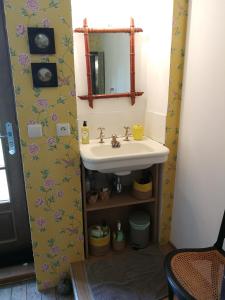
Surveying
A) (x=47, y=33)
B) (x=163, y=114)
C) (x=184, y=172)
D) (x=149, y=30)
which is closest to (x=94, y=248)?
(x=184, y=172)

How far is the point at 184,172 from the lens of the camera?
73.2 inches

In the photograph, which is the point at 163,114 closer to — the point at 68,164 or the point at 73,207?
the point at 68,164

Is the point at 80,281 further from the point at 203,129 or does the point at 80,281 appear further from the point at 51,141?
the point at 203,129

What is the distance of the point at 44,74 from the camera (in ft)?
4.71

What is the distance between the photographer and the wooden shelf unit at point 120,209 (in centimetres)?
187

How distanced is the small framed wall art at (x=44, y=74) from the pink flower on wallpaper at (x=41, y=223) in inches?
36.0

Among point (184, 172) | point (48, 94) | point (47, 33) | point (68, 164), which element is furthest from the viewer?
point (184, 172)

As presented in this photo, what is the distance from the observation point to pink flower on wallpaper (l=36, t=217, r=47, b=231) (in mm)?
1704

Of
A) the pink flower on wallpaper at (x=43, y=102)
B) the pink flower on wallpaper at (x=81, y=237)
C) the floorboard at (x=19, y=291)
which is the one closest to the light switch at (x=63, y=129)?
the pink flower on wallpaper at (x=43, y=102)

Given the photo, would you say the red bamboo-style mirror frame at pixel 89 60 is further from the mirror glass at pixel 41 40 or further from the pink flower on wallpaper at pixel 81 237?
the pink flower on wallpaper at pixel 81 237

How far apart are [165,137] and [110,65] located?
727 mm

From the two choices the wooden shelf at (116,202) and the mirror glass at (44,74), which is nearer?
the mirror glass at (44,74)

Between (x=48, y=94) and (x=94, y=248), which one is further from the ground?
(x=48, y=94)

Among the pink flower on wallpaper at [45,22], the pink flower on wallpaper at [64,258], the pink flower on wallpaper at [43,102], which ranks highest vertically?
the pink flower on wallpaper at [45,22]
